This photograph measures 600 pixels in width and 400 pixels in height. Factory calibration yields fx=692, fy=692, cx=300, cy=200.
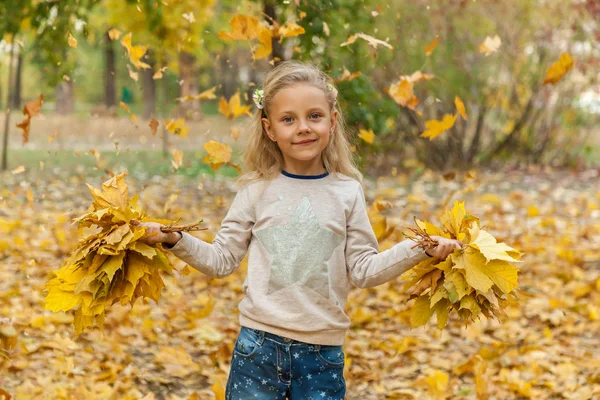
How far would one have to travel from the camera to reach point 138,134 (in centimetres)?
1728

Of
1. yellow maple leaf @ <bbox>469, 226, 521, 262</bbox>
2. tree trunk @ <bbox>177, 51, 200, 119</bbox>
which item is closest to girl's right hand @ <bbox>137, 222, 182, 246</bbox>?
yellow maple leaf @ <bbox>469, 226, 521, 262</bbox>

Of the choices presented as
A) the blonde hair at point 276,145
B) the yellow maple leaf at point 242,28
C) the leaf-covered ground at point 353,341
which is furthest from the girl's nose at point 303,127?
the yellow maple leaf at point 242,28

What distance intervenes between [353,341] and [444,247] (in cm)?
196

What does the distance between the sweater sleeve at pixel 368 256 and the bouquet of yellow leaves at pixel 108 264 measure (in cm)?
49

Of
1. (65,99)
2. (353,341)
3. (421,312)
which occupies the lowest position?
Answer: (65,99)

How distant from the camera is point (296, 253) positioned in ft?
6.40

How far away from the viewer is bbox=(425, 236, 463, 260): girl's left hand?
5.82 feet

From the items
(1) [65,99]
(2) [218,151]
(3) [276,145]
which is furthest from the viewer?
(1) [65,99]

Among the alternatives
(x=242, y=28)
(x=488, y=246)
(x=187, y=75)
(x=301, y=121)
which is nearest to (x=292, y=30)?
(x=242, y=28)

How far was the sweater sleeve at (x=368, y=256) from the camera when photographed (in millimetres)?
1854

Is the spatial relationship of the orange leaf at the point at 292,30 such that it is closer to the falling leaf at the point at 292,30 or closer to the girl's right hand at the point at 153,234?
the falling leaf at the point at 292,30

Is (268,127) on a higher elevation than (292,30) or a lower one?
lower

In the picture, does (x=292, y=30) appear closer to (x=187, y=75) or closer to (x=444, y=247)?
(x=444, y=247)

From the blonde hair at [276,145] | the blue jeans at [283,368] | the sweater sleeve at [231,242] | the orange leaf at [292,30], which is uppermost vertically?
the orange leaf at [292,30]
